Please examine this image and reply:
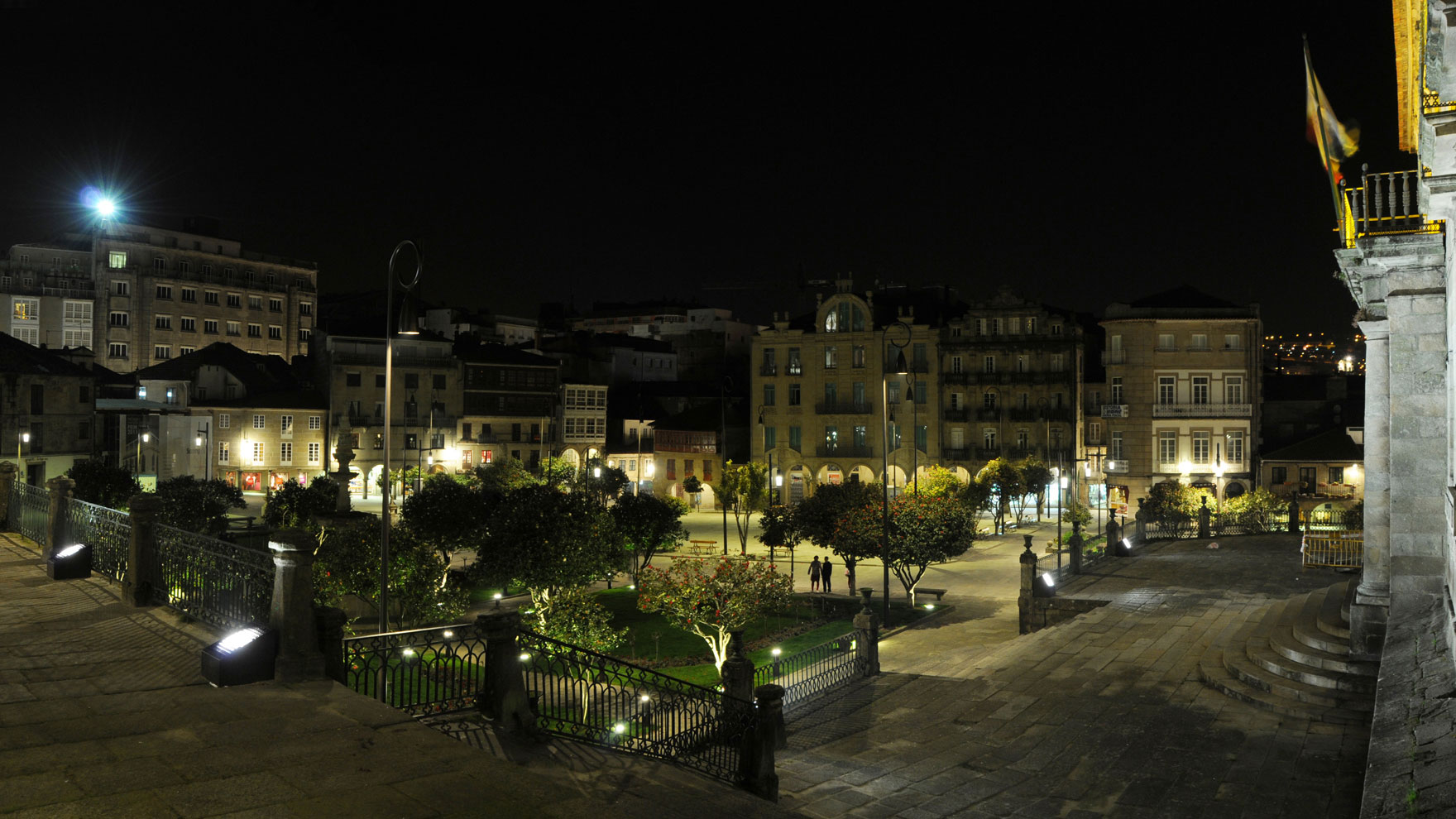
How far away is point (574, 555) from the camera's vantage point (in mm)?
27594

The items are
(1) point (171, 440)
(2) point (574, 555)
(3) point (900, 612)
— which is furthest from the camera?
(1) point (171, 440)

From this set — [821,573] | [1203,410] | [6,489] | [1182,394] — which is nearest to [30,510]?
[6,489]

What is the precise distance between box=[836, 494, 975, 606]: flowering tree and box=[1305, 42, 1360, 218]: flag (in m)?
→ 16.6

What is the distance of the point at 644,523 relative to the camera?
1432 inches

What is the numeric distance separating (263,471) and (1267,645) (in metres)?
60.3

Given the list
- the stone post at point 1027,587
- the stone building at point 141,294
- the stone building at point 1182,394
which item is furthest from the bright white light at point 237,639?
the stone building at point 141,294

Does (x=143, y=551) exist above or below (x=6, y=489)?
below

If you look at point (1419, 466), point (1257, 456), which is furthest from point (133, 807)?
point (1257, 456)

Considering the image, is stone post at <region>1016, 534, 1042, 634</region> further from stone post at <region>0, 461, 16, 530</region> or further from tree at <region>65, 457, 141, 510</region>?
tree at <region>65, 457, 141, 510</region>

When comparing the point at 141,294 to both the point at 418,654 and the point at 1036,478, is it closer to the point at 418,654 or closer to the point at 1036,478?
the point at 1036,478

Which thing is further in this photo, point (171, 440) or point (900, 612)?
point (171, 440)

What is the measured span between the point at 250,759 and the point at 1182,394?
2277 inches

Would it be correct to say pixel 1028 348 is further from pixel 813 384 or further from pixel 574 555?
pixel 574 555

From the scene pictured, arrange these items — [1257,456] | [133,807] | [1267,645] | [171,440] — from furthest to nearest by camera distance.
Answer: [171,440]
[1257,456]
[1267,645]
[133,807]
